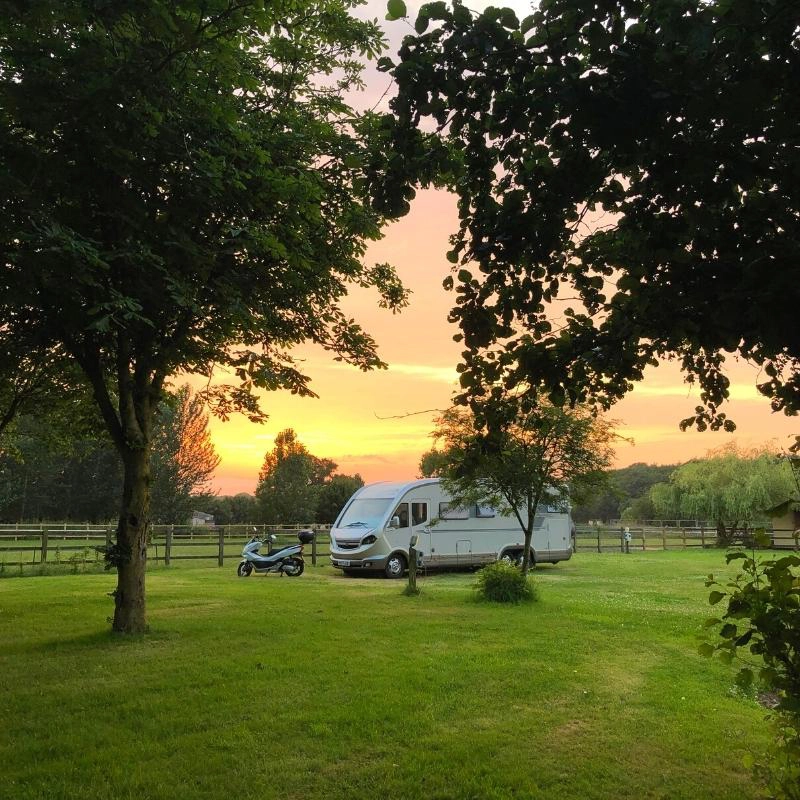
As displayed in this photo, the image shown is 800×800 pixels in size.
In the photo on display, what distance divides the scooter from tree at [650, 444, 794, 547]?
26021mm

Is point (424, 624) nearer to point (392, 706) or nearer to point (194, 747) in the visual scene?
point (392, 706)

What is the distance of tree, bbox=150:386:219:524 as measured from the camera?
48000 millimetres

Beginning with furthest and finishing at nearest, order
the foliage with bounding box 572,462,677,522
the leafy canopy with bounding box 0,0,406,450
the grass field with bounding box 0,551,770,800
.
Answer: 1. the foliage with bounding box 572,462,677,522
2. the leafy canopy with bounding box 0,0,406,450
3. the grass field with bounding box 0,551,770,800

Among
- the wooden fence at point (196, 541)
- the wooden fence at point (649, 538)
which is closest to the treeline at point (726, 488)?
the wooden fence at point (649, 538)

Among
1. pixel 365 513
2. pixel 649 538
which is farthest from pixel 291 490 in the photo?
pixel 365 513

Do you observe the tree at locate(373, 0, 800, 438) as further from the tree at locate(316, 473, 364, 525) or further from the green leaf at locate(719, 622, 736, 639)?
the tree at locate(316, 473, 364, 525)

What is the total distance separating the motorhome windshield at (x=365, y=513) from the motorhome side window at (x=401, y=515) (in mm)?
312

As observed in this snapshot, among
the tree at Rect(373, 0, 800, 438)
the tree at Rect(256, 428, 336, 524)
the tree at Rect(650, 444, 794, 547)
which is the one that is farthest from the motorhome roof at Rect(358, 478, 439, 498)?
the tree at Rect(256, 428, 336, 524)

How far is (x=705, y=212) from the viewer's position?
8.20 ft

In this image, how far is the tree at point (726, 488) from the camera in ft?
120

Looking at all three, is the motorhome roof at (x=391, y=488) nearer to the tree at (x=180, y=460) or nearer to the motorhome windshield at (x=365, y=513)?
the motorhome windshield at (x=365, y=513)

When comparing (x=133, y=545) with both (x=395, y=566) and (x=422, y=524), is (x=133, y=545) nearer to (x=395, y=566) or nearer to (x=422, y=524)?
(x=395, y=566)

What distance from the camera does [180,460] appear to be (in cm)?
4916

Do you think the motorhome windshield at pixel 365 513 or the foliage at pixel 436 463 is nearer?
the foliage at pixel 436 463
